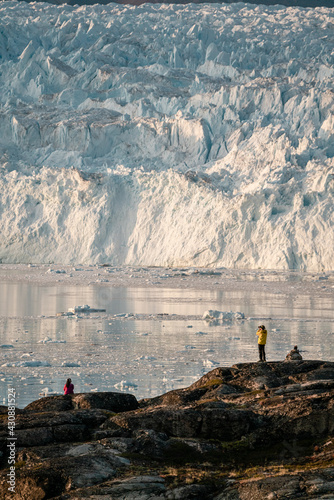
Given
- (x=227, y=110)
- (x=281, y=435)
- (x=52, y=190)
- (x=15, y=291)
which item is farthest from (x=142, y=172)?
(x=281, y=435)

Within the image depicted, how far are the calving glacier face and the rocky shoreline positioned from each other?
38406mm

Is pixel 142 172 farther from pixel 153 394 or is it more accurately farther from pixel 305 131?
pixel 153 394

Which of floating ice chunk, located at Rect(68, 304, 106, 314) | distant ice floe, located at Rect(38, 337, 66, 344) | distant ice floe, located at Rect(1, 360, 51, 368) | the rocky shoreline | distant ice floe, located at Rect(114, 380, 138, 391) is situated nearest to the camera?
the rocky shoreline

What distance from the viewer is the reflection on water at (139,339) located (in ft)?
45.4

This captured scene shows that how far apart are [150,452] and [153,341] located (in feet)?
38.1

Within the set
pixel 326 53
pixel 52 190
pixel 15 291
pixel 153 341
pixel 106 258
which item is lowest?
pixel 153 341

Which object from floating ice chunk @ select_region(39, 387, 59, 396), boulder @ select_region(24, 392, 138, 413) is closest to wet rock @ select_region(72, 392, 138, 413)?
boulder @ select_region(24, 392, 138, 413)

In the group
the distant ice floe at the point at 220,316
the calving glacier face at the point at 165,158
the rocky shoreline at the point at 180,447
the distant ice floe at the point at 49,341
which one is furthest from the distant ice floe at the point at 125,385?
the calving glacier face at the point at 165,158

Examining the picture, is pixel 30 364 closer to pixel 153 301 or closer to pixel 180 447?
pixel 180 447

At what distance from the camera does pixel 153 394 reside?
40.4ft

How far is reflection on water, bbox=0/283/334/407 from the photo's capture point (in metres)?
13.8

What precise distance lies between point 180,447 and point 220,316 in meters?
16.6

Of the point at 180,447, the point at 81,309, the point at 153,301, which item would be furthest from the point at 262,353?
the point at 153,301

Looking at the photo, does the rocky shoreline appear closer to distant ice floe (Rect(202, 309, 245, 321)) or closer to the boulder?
the boulder
